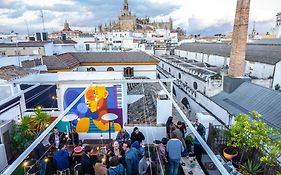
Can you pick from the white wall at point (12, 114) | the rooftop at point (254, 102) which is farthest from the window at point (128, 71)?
the white wall at point (12, 114)

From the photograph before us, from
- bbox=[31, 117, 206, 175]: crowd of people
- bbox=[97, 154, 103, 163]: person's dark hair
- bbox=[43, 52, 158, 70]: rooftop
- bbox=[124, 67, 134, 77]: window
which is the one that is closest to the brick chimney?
bbox=[43, 52, 158, 70]: rooftop

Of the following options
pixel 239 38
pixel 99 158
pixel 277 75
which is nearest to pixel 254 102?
pixel 239 38

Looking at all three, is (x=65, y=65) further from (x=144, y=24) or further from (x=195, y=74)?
(x=144, y=24)

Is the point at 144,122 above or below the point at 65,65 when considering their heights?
below

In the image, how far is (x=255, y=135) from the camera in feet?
19.7

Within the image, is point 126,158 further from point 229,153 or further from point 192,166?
point 229,153

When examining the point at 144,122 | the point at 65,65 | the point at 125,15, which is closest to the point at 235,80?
the point at 144,122

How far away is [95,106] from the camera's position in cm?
1038

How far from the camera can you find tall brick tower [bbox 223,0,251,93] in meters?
13.8

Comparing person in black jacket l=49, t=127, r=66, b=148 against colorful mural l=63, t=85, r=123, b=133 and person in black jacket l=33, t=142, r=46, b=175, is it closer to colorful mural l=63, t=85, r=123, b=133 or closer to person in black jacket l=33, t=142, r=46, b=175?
person in black jacket l=33, t=142, r=46, b=175

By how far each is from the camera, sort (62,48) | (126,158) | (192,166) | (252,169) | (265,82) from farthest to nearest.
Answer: (62,48), (265,82), (192,166), (252,169), (126,158)

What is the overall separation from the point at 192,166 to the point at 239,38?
10.7 m

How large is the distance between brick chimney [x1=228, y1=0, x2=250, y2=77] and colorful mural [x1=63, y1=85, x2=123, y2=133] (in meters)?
9.01

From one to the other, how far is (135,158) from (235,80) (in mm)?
11114
